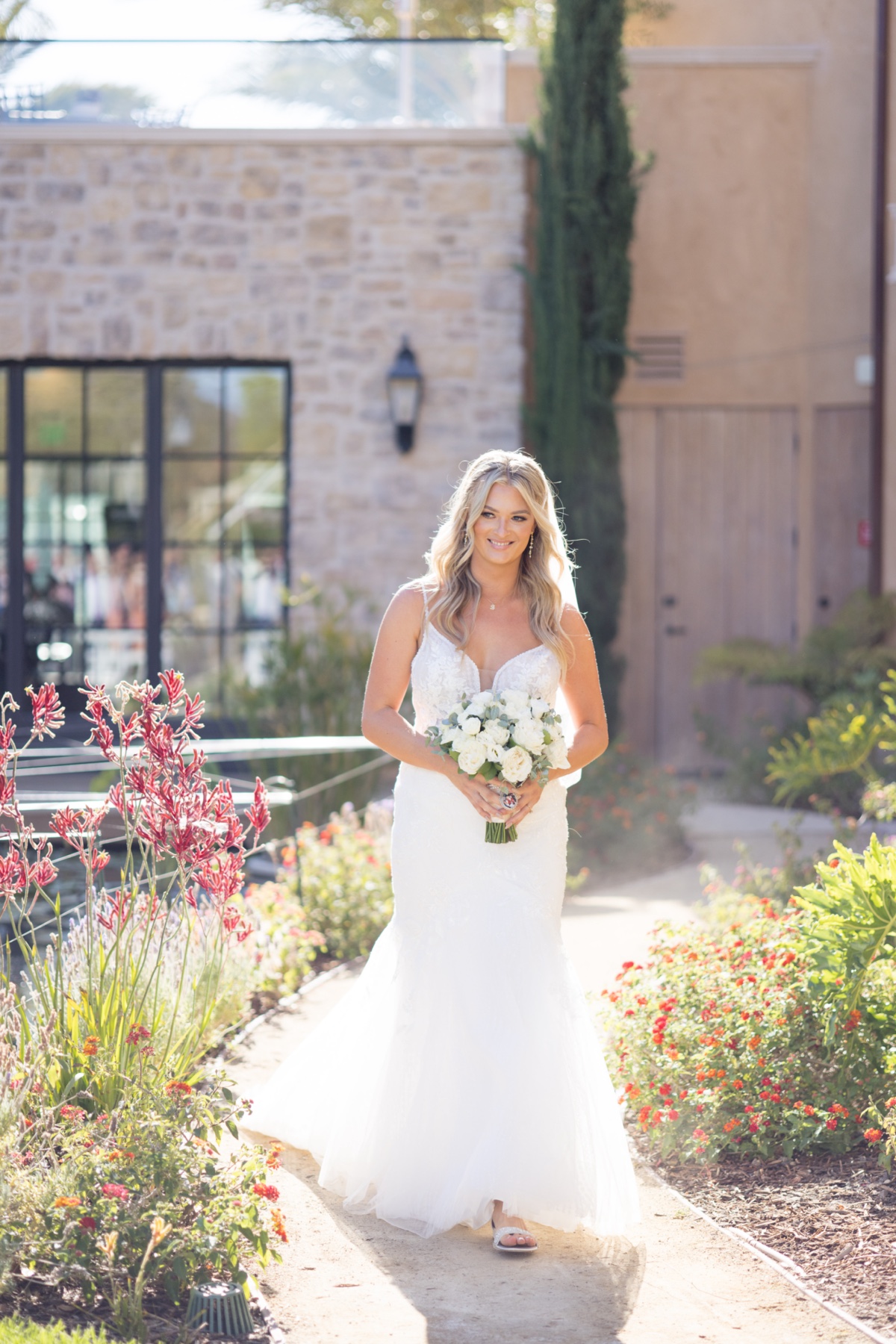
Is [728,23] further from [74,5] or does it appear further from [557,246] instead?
[74,5]

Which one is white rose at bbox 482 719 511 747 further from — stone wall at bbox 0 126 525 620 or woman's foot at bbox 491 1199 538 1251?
stone wall at bbox 0 126 525 620

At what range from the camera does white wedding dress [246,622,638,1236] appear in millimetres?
3314

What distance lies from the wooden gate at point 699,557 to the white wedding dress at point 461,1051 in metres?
7.33

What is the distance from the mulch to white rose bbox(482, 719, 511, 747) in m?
1.23

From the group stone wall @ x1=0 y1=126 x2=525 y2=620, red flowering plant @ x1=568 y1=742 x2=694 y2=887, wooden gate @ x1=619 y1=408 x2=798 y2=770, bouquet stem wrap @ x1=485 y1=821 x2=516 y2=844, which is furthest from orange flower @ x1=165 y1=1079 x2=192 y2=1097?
wooden gate @ x1=619 y1=408 x2=798 y2=770

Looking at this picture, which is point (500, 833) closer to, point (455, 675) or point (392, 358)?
point (455, 675)

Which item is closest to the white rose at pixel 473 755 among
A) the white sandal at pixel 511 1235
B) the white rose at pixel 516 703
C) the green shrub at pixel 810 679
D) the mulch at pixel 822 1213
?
the white rose at pixel 516 703

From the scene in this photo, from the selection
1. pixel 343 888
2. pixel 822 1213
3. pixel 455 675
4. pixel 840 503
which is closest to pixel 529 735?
pixel 455 675

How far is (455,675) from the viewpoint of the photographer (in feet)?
12.1

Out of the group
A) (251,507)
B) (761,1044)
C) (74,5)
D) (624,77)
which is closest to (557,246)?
(624,77)

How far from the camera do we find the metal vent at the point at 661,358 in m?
10.8

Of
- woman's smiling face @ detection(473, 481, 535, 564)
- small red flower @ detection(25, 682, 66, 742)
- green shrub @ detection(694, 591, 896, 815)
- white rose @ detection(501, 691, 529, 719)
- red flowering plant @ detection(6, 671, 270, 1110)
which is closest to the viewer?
small red flower @ detection(25, 682, 66, 742)

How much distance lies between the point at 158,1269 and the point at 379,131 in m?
8.96

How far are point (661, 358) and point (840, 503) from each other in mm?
1759
